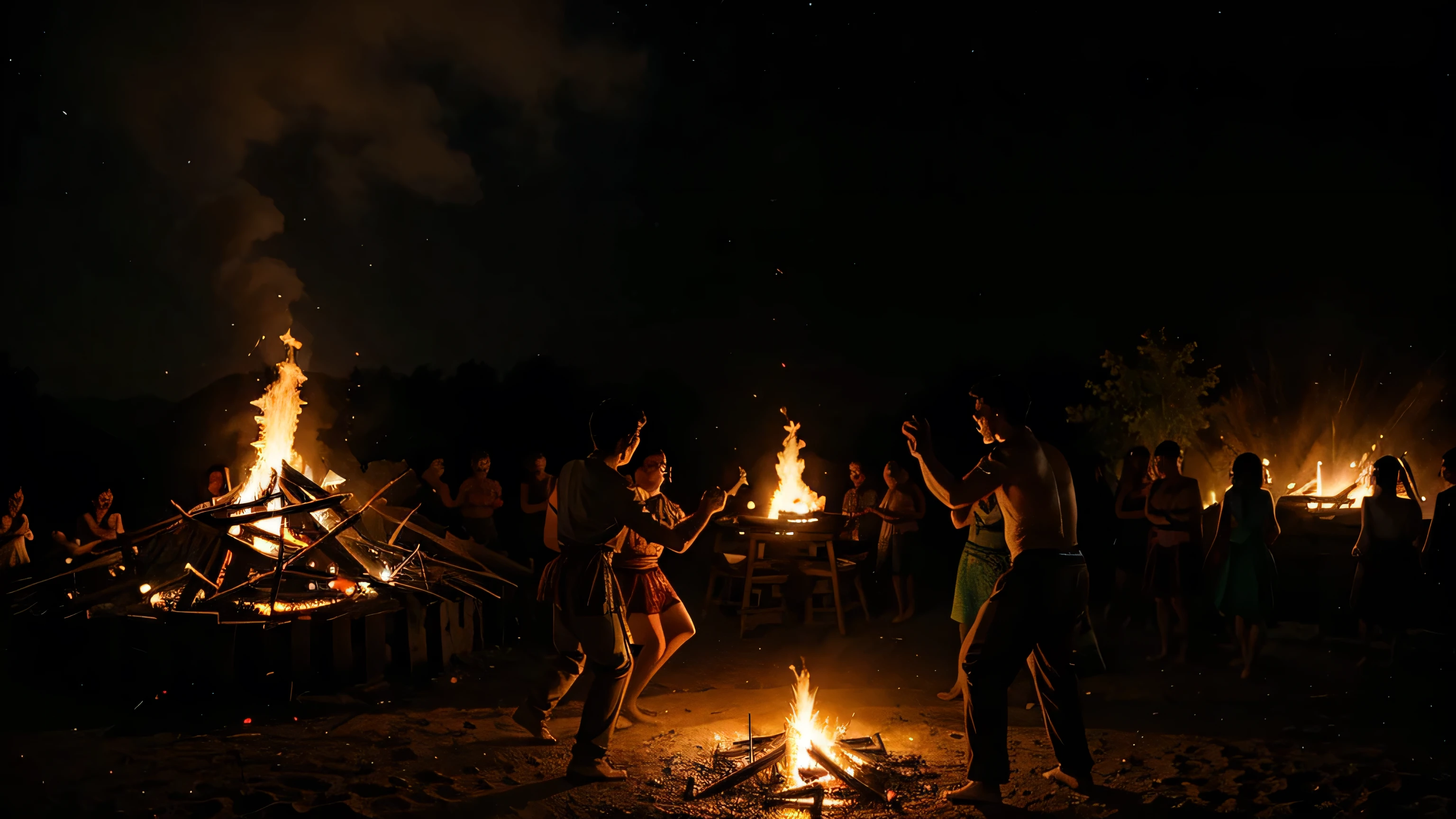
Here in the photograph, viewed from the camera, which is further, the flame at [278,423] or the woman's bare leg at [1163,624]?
the flame at [278,423]

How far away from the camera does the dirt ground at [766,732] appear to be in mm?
4035

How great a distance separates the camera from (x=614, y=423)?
15.2ft

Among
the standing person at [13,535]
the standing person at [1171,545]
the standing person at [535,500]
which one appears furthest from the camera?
the standing person at [535,500]

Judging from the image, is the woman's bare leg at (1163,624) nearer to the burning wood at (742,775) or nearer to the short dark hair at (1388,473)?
the short dark hair at (1388,473)

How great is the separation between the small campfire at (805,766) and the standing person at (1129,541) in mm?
4448

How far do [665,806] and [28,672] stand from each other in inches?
213

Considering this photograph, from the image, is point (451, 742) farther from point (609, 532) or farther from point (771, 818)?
point (771, 818)

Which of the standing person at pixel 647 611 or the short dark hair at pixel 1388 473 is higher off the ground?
the short dark hair at pixel 1388 473

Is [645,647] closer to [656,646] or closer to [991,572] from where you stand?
[656,646]

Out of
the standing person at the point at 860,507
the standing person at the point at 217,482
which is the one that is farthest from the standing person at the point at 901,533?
the standing person at the point at 217,482

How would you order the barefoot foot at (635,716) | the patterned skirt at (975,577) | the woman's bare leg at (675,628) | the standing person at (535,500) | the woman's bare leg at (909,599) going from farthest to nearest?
the standing person at (535,500)
the woman's bare leg at (909,599)
the patterned skirt at (975,577)
the barefoot foot at (635,716)
the woman's bare leg at (675,628)

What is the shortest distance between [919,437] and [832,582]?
16.7 ft

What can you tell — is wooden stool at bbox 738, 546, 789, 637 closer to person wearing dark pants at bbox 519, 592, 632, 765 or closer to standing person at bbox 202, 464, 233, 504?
person wearing dark pants at bbox 519, 592, 632, 765

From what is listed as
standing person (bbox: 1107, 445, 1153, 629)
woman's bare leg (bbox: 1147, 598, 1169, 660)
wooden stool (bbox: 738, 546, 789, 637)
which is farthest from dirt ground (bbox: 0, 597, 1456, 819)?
wooden stool (bbox: 738, 546, 789, 637)
